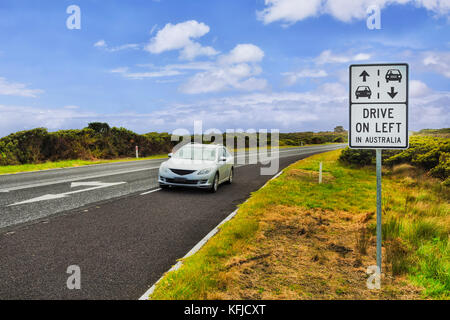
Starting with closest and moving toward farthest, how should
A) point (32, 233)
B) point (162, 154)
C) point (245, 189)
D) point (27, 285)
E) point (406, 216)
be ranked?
point (27, 285)
point (32, 233)
point (406, 216)
point (245, 189)
point (162, 154)

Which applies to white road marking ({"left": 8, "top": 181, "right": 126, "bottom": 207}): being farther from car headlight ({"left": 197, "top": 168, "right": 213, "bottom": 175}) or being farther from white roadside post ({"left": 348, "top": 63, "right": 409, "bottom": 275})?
white roadside post ({"left": 348, "top": 63, "right": 409, "bottom": 275})

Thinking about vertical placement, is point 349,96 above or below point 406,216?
above

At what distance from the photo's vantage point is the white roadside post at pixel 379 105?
4438mm

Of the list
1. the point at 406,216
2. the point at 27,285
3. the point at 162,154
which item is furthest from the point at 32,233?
the point at 162,154

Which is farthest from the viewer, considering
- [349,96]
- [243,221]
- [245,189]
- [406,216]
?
[245,189]

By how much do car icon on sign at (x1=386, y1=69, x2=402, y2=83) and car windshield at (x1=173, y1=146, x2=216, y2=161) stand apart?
837 centimetres

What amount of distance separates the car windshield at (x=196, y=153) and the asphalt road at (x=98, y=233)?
1.19 metres

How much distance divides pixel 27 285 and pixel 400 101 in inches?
203

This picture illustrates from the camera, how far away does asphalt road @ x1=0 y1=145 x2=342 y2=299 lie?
4.37m

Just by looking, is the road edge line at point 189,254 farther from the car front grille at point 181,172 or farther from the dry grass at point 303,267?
the car front grille at point 181,172

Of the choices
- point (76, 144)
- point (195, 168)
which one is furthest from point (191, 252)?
point (76, 144)

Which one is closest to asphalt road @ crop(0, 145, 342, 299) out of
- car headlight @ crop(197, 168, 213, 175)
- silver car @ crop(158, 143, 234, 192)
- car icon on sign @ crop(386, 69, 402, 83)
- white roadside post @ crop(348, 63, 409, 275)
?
silver car @ crop(158, 143, 234, 192)
